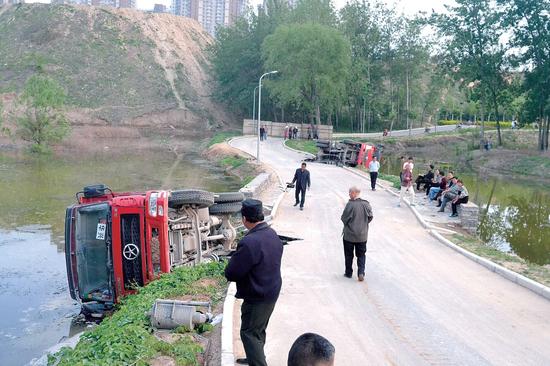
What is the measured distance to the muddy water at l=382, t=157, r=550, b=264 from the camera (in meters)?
19.4

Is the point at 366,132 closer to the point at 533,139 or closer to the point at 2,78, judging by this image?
the point at 533,139

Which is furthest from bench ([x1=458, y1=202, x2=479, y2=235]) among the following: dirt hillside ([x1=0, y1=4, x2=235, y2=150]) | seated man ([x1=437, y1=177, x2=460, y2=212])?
dirt hillside ([x1=0, y1=4, x2=235, y2=150])

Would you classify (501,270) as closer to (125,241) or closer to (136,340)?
(125,241)

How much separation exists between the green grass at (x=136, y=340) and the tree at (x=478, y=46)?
48474 millimetres

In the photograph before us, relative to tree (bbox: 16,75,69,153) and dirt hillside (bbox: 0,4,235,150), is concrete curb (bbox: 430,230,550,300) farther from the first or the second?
dirt hillside (bbox: 0,4,235,150)

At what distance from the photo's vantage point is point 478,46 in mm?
53969

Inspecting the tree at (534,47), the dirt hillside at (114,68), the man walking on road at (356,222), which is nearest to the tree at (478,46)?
the tree at (534,47)

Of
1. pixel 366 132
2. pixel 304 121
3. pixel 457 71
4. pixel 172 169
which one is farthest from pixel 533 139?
pixel 172 169

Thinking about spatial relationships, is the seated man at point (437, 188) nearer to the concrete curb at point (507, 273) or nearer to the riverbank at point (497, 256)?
the riverbank at point (497, 256)

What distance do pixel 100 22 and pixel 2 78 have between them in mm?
21370

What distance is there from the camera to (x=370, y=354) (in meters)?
7.76

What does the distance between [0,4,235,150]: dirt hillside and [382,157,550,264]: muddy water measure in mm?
35418

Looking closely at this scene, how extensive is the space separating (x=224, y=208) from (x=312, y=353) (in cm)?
1036

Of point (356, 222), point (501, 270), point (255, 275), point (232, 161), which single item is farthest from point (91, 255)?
point (232, 161)
